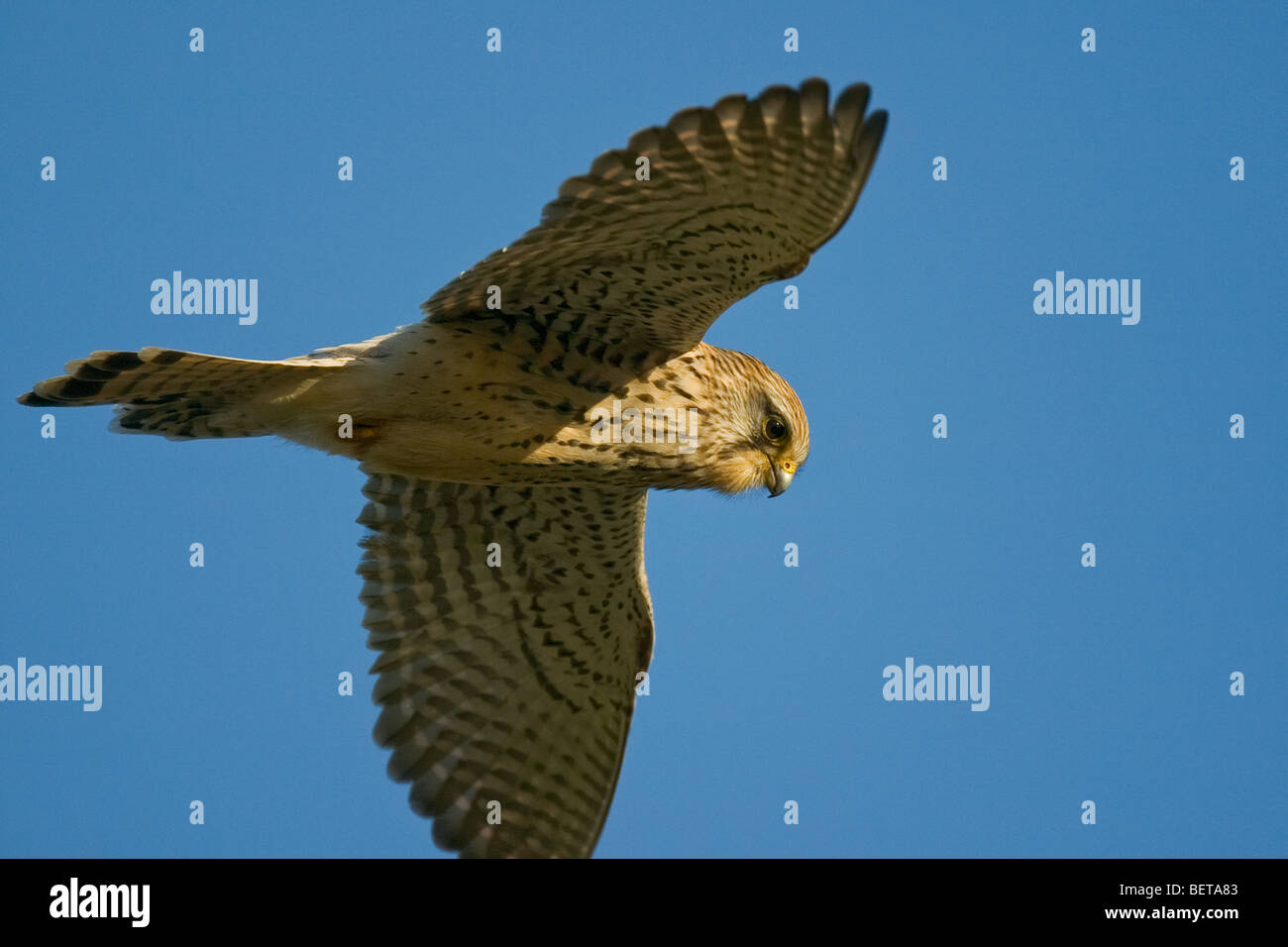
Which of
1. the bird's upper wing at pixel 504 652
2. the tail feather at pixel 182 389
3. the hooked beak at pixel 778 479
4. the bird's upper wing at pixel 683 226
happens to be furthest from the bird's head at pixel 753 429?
the tail feather at pixel 182 389

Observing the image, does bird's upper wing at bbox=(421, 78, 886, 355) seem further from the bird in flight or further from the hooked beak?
the hooked beak

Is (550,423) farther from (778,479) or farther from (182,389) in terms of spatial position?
(182,389)

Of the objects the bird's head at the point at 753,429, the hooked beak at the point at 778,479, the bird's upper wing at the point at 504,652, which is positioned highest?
the bird's head at the point at 753,429

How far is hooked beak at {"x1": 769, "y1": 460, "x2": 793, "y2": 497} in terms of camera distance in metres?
7.16

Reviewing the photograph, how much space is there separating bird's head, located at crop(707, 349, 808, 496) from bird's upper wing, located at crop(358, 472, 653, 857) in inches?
31.8

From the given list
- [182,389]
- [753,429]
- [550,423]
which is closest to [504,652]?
[550,423]

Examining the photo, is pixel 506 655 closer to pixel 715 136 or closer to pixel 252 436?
pixel 252 436

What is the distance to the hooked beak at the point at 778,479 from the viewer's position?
7156 millimetres

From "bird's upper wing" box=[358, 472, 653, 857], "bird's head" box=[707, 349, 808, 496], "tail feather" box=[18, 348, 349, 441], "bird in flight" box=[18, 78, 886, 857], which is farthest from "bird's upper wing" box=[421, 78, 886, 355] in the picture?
"bird's upper wing" box=[358, 472, 653, 857]

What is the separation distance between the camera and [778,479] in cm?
718

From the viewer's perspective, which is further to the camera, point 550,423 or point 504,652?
point 504,652

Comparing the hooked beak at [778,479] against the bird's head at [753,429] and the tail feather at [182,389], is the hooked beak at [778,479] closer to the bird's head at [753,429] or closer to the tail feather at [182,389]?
the bird's head at [753,429]

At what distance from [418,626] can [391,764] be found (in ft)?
2.48

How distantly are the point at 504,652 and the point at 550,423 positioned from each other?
1.86 meters
